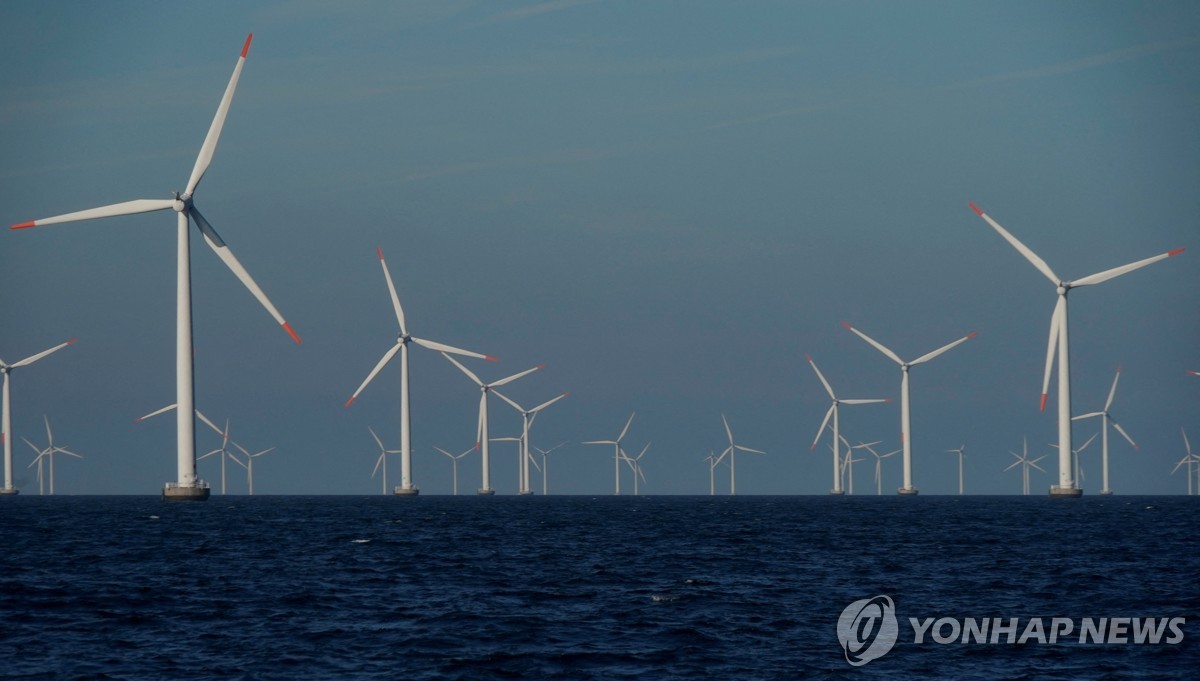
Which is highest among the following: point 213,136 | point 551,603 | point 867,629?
point 213,136

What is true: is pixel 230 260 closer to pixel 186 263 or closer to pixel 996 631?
pixel 186 263

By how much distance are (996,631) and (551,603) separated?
15.4 meters

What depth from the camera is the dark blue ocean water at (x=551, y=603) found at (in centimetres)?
3750

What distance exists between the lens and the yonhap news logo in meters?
41.1

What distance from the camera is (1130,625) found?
146 feet

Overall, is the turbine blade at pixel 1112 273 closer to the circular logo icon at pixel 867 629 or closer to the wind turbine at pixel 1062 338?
the wind turbine at pixel 1062 338

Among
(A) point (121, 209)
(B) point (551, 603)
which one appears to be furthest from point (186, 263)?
(B) point (551, 603)

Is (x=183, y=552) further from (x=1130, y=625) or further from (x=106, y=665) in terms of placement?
(x=1130, y=625)

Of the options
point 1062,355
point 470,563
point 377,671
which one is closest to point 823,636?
point 377,671

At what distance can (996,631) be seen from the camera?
43.1 m

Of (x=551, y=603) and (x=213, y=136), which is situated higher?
(x=213, y=136)

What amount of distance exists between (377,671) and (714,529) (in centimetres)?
7735

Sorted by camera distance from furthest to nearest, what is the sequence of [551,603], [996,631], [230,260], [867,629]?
[230,260] < [551,603] < [867,629] < [996,631]

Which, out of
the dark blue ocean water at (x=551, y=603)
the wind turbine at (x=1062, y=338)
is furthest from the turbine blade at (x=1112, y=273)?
the dark blue ocean water at (x=551, y=603)
